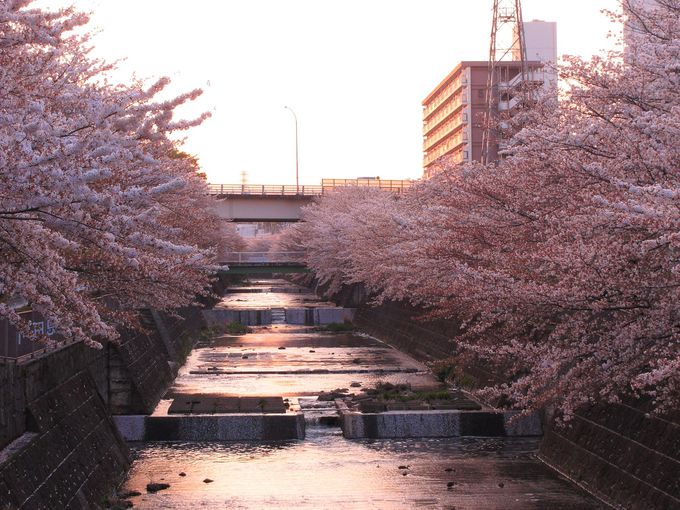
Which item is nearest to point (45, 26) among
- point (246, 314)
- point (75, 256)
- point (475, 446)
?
point (75, 256)

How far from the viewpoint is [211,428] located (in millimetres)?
25047

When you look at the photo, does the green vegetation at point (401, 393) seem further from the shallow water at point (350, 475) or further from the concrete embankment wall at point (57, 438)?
the concrete embankment wall at point (57, 438)

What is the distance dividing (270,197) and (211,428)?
55.3 metres

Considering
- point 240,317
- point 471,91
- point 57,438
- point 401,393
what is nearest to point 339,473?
point 57,438

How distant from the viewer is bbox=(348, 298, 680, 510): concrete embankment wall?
51.6 ft

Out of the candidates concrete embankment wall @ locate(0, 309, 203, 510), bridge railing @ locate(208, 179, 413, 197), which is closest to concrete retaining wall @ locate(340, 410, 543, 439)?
concrete embankment wall @ locate(0, 309, 203, 510)

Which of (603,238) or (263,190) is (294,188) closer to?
(263,190)

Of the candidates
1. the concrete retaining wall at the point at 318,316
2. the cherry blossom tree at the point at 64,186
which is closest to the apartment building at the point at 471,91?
the concrete retaining wall at the point at 318,316

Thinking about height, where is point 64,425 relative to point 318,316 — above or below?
above

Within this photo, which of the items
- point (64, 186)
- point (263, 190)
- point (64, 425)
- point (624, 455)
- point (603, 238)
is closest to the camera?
point (64, 186)

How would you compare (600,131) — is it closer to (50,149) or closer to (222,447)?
(50,149)

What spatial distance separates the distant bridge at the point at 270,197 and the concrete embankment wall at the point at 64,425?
4942 cm

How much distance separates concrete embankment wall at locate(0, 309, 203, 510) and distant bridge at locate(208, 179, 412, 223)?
49.4 m

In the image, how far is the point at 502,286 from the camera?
43.8 ft
